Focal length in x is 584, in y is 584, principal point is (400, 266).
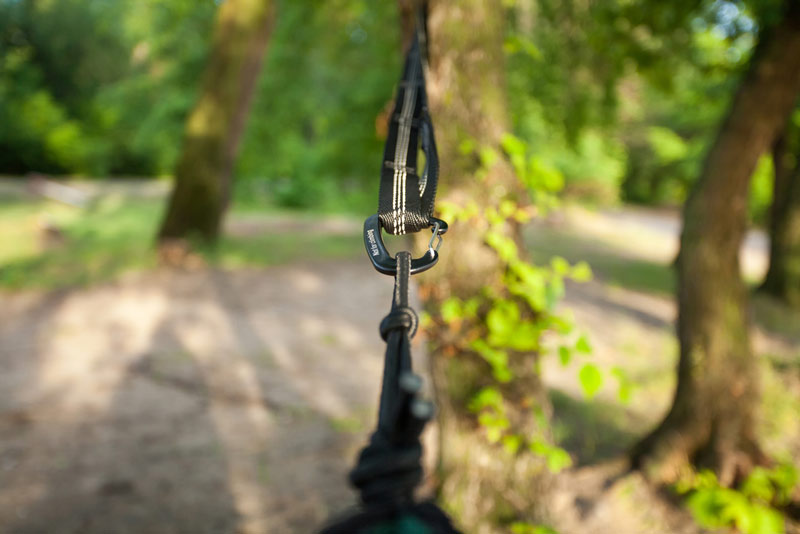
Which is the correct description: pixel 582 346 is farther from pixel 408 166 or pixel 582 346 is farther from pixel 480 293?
pixel 408 166

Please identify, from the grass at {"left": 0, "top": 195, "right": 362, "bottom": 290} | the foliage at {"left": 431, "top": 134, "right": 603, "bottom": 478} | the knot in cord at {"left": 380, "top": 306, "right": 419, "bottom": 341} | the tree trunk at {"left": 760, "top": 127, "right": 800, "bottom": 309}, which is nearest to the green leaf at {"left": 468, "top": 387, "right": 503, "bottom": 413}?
the foliage at {"left": 431, "top": 134, "right": 603, "bottom": 478}

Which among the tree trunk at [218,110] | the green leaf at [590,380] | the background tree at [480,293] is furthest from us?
the tree trunk at [218,110]

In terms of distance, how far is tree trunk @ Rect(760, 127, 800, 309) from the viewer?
991cm

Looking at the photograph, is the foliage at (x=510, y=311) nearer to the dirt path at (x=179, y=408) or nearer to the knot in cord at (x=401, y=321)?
the knot in cord at (x=401, y=321)

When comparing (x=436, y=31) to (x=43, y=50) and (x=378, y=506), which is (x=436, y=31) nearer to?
(x=378, y=506)

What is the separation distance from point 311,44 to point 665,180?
24632 millimetres

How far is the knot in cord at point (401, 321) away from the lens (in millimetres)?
852

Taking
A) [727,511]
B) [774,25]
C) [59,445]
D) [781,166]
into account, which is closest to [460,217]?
[727,511]

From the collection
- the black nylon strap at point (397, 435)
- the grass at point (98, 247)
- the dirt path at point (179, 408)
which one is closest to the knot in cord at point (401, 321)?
the black nylon strap at point (397, 435)

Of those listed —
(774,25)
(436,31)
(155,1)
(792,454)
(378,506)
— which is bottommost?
(792,454)

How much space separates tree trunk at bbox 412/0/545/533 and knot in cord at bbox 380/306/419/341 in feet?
5.19

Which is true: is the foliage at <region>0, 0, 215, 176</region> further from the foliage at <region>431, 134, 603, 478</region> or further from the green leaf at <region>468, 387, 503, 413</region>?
the green leaf at <region>468, 387, 503, 413</region>

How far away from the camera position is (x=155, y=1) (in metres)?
13.0

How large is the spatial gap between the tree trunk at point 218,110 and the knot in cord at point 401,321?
32.2ft
